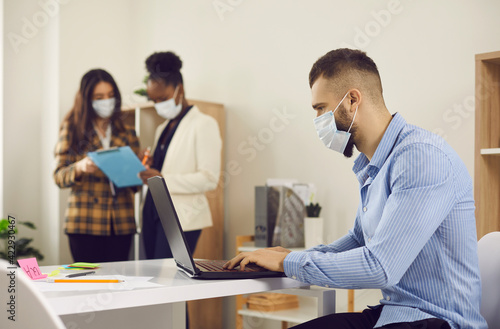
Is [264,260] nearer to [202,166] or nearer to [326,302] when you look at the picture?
[326,302]

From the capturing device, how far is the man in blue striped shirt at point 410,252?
49.8 inches

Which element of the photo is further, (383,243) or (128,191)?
(128,191)

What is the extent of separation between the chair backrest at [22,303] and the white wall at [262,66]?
2.26 meters

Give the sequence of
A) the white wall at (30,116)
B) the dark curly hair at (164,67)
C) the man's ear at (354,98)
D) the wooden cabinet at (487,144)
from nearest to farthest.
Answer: the man's ear at (354,98)
the wooden cabinet at (487,144)
the dark curly hair at (164,67)
the white wall at (30,116)

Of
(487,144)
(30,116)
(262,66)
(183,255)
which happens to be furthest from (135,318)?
(30,116)

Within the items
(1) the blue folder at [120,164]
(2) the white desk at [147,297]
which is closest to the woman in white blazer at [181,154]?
(1) the blue folder at [120,164]

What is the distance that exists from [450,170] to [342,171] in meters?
1.88

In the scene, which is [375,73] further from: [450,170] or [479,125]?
[479,125]

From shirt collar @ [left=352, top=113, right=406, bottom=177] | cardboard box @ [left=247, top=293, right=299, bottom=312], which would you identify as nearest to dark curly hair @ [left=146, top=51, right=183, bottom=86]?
cardboard box @ [left=247, top=293, right=299, bottom=312]

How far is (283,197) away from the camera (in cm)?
309

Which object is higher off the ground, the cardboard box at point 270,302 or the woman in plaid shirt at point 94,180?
the woman in plaid shirt at point 94,180

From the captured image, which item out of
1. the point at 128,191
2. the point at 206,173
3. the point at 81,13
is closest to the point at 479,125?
the point at 206,173

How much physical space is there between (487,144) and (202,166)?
1.53 metres

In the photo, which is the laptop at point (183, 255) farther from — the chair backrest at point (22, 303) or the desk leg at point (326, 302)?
the chair backrest at point (22, 303)
